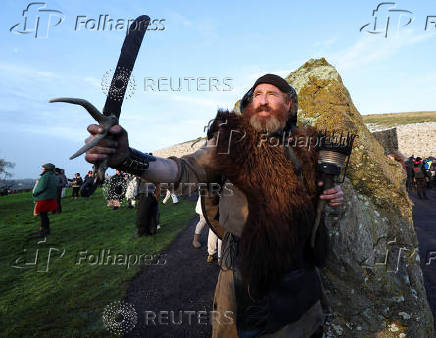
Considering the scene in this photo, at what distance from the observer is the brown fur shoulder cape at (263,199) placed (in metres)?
1.78

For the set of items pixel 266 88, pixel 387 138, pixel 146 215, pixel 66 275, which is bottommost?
pixel 66 275

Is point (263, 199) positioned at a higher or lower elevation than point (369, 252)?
higher

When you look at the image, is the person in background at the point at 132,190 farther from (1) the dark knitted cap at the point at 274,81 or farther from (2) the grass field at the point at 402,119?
(2) the grass field at the point at 402,119

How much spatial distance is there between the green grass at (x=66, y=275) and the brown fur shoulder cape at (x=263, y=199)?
119 inches

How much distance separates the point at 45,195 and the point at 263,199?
903 centimetres

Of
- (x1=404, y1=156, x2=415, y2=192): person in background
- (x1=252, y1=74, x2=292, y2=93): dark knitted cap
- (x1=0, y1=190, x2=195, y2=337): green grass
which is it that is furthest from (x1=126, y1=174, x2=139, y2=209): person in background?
(x1=404, y1=156, x2=415, y2=192): person in background

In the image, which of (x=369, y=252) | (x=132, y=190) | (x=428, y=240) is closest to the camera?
(x=369, y=252)

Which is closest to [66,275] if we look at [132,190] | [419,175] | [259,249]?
[259,249]

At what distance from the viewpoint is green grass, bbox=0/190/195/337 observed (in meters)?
3.76

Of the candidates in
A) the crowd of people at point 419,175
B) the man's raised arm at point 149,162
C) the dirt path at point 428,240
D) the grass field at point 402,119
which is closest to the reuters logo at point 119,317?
the man's raised arm at point 149,162

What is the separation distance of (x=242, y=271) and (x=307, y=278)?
1.90ft

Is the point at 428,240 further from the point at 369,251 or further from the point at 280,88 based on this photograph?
the point at 280,88

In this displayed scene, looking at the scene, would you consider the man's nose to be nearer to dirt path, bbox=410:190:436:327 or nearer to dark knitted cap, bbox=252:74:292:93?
dark knitted cap, bbox=252:74:292:93

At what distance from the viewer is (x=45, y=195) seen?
8.45 m
